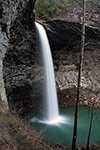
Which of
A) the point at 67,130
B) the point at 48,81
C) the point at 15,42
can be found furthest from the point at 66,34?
the point at 67,130

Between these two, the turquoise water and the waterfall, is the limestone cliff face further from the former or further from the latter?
the turquoise water

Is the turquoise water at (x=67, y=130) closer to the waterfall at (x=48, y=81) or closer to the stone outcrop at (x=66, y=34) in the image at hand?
the waterfall at (x=48, y=81)

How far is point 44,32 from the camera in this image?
24.7 m

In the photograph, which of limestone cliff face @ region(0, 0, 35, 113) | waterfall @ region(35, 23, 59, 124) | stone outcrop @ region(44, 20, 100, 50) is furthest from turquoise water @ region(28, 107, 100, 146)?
stone outcrop @ region(44, 20, 100, 50)

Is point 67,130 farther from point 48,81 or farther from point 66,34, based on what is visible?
point 66,34

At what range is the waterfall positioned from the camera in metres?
24.4

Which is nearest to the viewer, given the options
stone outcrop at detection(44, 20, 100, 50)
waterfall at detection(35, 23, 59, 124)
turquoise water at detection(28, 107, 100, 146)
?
turquoise water at detection(28, 107, 100, 146)

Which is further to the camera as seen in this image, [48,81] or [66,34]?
[48,81]

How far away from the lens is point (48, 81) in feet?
86.4

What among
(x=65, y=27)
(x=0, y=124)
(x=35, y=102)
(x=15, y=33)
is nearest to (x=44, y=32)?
(x=65, y=27)

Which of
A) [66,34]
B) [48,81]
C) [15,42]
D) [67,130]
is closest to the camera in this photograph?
[67,130]

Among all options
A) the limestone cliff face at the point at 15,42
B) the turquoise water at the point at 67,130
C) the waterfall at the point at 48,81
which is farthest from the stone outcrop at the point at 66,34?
the turquoise water at the point at 67,130

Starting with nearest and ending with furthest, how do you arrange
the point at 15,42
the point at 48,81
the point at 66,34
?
1. the point at 15,42
2. the point at 66,34
3. the point at 48,81

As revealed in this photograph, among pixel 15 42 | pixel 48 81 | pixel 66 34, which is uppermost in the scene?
pixel 15 42
